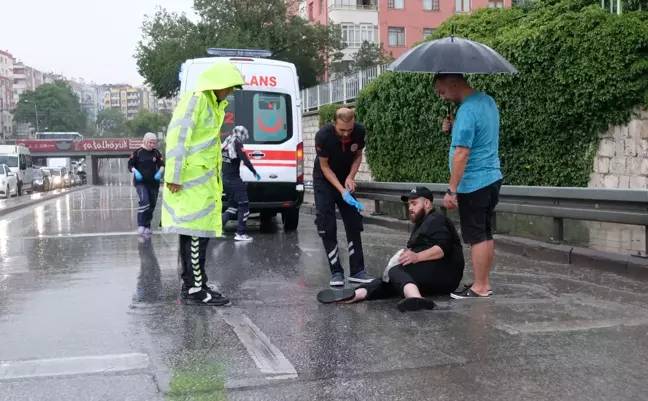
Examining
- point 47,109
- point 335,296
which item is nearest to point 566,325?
point 335,296

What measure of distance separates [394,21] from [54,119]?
305 ft

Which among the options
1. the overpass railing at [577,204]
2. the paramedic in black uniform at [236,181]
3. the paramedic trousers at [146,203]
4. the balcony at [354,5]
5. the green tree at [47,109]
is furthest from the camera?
the green tree at [47,109]

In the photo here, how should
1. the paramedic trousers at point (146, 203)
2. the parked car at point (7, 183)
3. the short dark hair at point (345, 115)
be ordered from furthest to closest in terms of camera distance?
the parked car at point (7, 183), the paramedic trousers at point (146, 203), the short dark hair at point (345, 115)

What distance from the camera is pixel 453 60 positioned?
19.2 feet

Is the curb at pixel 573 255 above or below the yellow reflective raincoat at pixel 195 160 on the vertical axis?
below

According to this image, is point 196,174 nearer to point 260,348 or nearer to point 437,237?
point 260,348

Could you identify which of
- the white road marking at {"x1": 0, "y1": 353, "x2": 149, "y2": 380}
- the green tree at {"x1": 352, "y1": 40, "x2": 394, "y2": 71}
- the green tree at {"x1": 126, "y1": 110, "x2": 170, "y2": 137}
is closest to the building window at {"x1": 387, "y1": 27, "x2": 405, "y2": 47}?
the green tree at {"x1": 352, "y1": 40, "x2": 394, "y2": 71}

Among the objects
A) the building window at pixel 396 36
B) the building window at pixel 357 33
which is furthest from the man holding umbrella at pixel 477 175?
the building window at pixel 396 36

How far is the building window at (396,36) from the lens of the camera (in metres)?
54.1

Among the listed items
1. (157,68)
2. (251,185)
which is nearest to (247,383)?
(251,185)

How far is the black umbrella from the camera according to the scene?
5.80 metres

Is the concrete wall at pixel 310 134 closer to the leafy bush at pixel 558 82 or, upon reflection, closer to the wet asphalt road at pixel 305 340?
the leafy bush at pixel 558 82

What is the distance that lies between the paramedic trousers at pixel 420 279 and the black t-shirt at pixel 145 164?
274 inches

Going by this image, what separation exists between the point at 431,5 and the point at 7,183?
36942 millimetres
